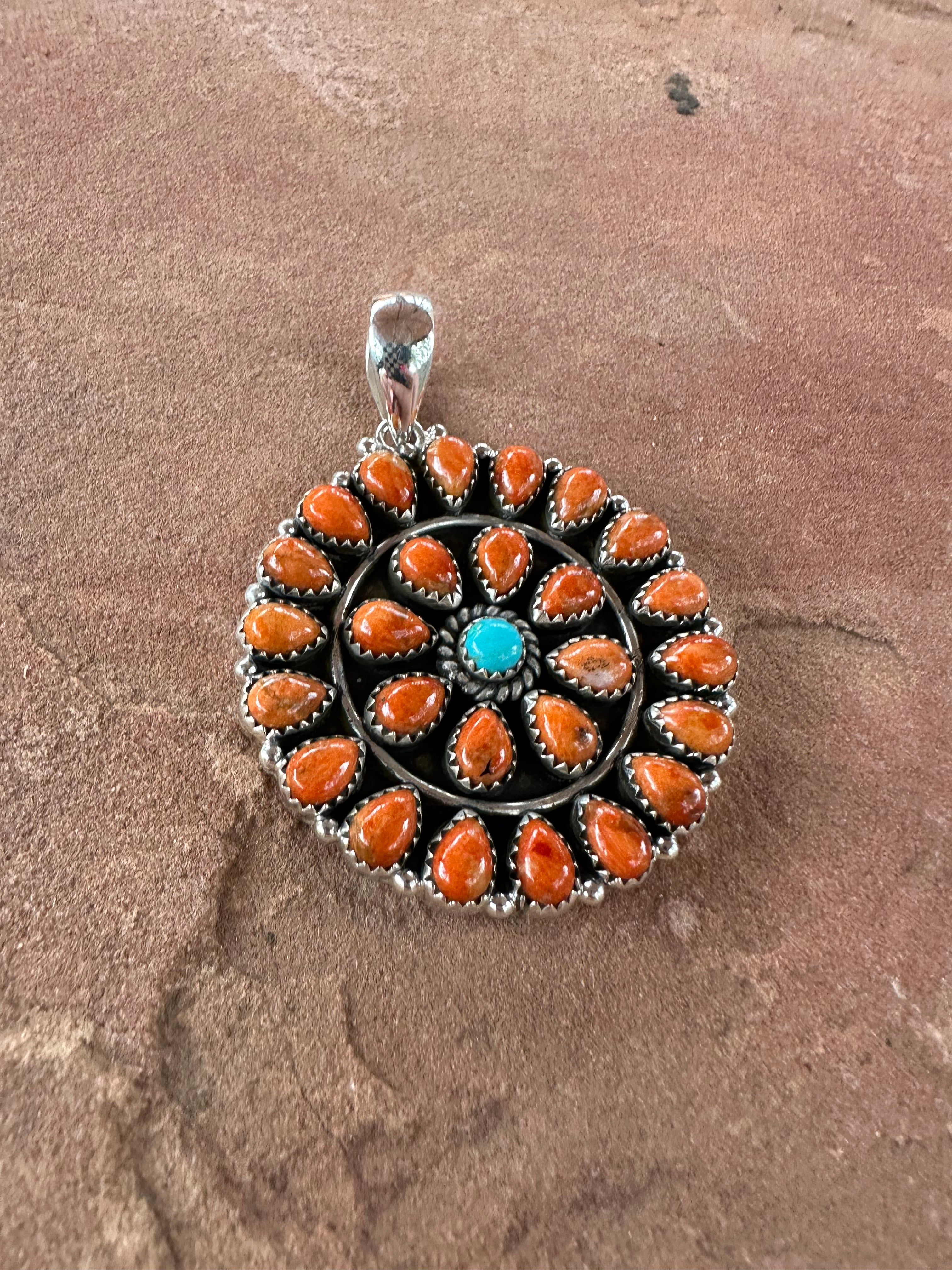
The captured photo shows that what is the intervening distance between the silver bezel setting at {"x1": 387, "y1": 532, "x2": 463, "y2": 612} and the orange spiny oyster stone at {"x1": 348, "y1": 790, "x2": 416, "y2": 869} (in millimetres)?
322

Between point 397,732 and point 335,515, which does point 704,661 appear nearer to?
point 397,732

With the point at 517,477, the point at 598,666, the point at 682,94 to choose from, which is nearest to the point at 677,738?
the point at 598,666

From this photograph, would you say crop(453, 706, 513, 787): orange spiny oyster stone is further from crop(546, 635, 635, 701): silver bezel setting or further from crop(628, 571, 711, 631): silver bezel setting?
crop(628, 571, 711, 631): silver bezel setting

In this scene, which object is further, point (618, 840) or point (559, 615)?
point (559, 615)

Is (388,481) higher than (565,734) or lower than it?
higher

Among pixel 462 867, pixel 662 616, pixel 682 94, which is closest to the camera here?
pixel 462 867

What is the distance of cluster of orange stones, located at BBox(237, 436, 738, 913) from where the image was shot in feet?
4.32

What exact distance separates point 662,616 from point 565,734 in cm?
27

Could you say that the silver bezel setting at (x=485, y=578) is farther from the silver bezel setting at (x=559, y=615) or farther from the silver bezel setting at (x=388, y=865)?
the silver bezel setting at (x=388, y=865)

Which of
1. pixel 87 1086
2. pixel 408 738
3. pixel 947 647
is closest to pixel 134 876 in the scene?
pixel 87 1086

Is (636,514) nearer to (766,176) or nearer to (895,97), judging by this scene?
(766,176)

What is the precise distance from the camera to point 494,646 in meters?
1.38

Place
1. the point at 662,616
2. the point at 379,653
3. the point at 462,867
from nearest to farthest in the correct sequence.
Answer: the point at 462,867 < the point at 379,653 < the point at 662,616

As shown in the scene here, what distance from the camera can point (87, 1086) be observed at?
1.20m
